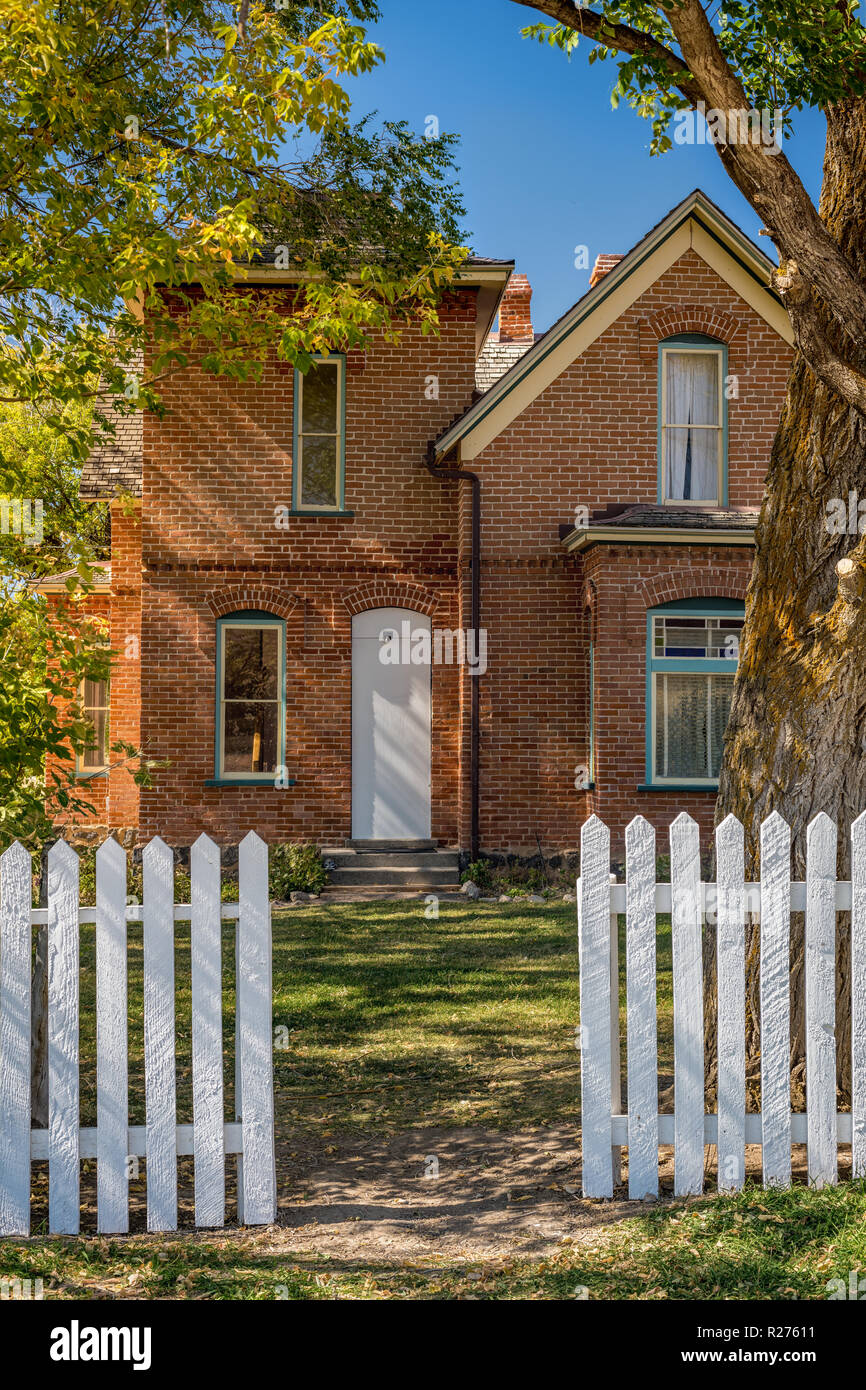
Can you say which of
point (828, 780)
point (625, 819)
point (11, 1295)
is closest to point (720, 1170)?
point (828, 780)

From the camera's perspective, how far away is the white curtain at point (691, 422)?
15.1m

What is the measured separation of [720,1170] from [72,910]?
2675mm

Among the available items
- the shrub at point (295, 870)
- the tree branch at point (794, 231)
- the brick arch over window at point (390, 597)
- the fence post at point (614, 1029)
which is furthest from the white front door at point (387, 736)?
the fence post at point (614, 1029)

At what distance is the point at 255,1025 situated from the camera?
447 centimetres

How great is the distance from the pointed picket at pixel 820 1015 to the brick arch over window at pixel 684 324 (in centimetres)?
1168

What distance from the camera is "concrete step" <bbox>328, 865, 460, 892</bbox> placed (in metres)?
14.6

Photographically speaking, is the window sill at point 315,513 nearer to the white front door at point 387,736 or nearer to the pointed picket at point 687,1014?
the white front door at point 387,736

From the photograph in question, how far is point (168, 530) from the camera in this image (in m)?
15.5

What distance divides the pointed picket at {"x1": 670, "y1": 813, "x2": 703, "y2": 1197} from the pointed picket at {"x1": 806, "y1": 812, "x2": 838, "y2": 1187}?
43cm

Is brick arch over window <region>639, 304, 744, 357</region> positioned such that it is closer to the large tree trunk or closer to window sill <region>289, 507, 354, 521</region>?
window sill <region>289, 507, 354, 521</region>

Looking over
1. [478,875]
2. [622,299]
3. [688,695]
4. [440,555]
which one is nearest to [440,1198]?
[478,875]

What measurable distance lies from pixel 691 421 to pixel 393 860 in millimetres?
6796

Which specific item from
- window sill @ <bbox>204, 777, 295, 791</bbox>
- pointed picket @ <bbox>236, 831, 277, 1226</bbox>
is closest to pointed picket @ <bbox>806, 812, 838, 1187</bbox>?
pointed picket @ <bbox>236, 831, 277, 1226</bbox>
